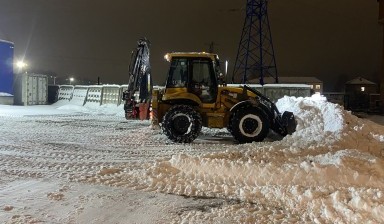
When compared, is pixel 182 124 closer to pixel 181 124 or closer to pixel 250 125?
pixel 181 124

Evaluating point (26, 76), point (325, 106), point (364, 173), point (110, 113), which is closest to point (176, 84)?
point (325, 106)

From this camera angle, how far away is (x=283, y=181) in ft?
25.4

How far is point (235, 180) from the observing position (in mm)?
7996

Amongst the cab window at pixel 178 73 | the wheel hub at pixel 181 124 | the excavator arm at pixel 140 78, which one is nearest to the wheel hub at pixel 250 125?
the wheel hub at pixel 181 124

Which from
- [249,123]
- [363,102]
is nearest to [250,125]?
[249,123]

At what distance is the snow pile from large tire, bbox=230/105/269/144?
7.74ft

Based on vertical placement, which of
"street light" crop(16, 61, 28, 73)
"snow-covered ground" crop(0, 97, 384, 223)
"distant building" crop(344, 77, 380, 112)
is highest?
"street light" crop(16, 61, 28, 73)

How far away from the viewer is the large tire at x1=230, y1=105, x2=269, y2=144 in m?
13.2

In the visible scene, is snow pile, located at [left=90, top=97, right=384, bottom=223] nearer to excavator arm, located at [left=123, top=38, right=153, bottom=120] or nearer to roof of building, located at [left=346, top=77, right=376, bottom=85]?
excavator arm, located at [left=123, top=38, right=153, bottom=120]

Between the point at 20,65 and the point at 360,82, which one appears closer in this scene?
the point at 20,65

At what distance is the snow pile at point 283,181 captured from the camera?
6094 millimetres

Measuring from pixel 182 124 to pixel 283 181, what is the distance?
19.7ft

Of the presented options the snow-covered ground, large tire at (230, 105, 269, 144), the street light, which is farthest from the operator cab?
the street light

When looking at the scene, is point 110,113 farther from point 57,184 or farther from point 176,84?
point 57,184
